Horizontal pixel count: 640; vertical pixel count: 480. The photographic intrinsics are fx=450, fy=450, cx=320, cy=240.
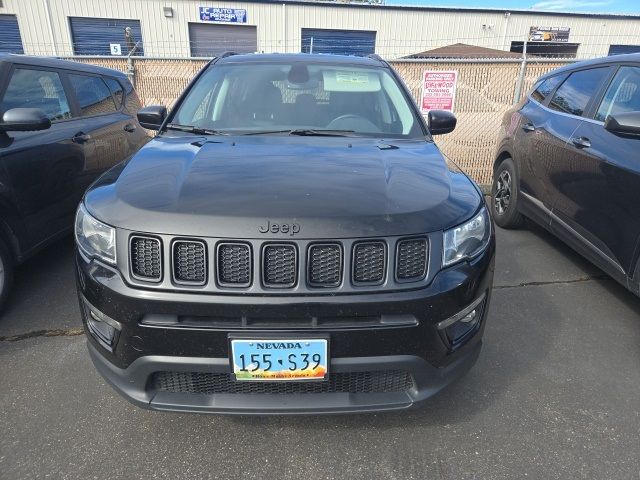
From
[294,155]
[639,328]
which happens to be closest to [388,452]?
[294,155]

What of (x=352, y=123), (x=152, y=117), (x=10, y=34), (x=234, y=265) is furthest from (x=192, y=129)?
(x=10, y=34)

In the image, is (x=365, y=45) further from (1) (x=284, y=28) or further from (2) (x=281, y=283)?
(2) (x=281, y=283)

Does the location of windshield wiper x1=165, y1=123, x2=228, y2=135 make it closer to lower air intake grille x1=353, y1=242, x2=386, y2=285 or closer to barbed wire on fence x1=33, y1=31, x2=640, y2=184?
lower air intake grille x1=353, y1=242, x2=386, y2=285

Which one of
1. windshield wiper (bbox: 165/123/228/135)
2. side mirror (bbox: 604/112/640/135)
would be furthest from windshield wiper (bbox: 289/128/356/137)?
side mirror (bbox: 604/112/640/135)

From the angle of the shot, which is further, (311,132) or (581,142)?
(581,142)

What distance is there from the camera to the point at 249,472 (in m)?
1.86

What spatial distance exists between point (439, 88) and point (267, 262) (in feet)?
19.6

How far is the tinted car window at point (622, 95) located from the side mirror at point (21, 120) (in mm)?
3866

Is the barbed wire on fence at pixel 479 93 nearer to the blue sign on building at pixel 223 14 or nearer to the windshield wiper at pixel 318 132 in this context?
the windshield wiper at pixel 318 132

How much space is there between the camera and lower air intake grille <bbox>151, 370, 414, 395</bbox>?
5.74ft

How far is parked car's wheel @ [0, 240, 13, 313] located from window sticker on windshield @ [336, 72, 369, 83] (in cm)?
249

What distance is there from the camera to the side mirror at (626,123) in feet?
8.54

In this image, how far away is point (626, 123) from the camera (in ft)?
8.66

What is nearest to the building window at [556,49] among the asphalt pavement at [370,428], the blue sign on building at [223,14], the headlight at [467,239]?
the blue sign on building at [223,14]
